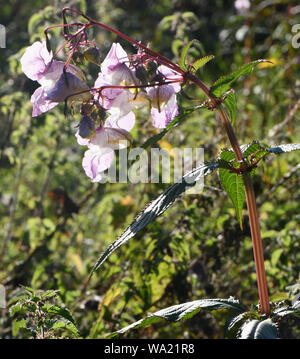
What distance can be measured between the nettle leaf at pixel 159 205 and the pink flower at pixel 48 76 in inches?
7.3

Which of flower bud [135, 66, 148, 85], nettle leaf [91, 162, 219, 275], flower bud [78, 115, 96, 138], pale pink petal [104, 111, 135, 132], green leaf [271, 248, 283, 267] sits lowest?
green leaf [271, 248, 283, 267]

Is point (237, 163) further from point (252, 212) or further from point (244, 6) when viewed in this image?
point (244, 6)

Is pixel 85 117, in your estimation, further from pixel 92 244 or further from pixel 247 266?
pixel 92 244

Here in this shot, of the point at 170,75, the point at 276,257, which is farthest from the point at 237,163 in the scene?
the point at 276,257

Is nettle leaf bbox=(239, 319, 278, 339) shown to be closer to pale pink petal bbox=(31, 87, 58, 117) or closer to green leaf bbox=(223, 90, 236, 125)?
green leaf bbox=(223, 90, 236, 125)

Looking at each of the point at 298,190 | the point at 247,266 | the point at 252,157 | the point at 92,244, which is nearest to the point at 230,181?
the point at 252,157

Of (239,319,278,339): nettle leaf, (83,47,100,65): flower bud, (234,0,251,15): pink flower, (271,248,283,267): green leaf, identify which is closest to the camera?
(239,319,278,339): nettle leaf

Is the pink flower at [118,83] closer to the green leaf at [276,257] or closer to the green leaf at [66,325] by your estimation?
the green leaf at [66,325]

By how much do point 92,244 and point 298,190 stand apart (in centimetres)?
74

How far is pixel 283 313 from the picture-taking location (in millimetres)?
701

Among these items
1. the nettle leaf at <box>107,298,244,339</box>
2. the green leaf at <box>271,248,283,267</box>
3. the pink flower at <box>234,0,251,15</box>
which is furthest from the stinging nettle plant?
the pink flower at <box>234,0,251,15</box>

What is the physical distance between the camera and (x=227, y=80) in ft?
2.39

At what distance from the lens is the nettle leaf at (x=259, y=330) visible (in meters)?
0.63

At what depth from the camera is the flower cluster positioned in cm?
72
